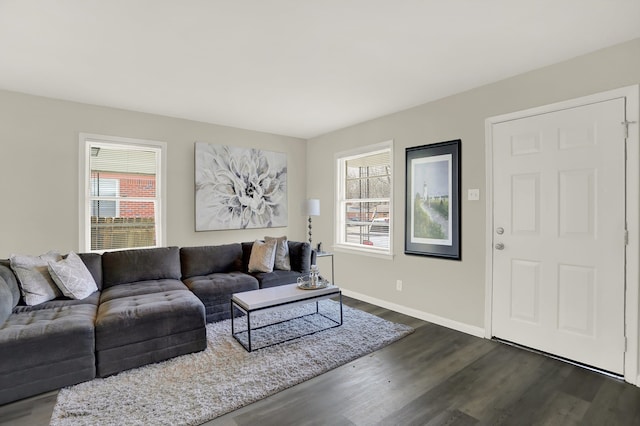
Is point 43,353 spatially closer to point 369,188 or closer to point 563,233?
point 369,188

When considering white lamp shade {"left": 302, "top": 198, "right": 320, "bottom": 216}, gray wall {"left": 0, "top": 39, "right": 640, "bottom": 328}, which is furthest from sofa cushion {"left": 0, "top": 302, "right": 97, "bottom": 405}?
white lamp shade {"left": 302, "top": 198, "right": 320, "bottom": 216}

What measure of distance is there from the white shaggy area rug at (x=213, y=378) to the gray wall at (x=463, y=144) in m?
0.62

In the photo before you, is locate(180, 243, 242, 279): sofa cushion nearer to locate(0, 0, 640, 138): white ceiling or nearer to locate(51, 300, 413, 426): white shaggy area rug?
locate(51, 300, 413, 426): white shaggy area rug

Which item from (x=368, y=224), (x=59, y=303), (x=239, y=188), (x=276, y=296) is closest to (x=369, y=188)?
(x=368, y=224)

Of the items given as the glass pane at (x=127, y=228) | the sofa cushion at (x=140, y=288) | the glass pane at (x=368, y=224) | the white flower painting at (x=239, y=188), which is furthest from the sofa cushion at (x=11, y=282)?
the glass pane at (x=368, y=224)

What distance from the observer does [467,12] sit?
1.90 metres

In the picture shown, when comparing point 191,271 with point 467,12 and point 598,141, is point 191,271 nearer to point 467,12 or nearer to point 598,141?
point 467,12

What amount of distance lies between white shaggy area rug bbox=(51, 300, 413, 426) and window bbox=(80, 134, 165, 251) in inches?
68.8

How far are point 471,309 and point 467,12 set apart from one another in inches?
102

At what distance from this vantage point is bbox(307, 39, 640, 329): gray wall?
242 centimetres

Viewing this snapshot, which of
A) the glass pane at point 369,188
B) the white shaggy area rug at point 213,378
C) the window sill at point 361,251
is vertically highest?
the glass pane at point 369,188

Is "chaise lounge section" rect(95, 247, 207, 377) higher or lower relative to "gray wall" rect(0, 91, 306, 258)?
lower

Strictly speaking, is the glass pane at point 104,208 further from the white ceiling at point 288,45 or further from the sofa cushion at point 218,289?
the sofa cushion at point 218,289

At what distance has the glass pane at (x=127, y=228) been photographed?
3756 millimetres
